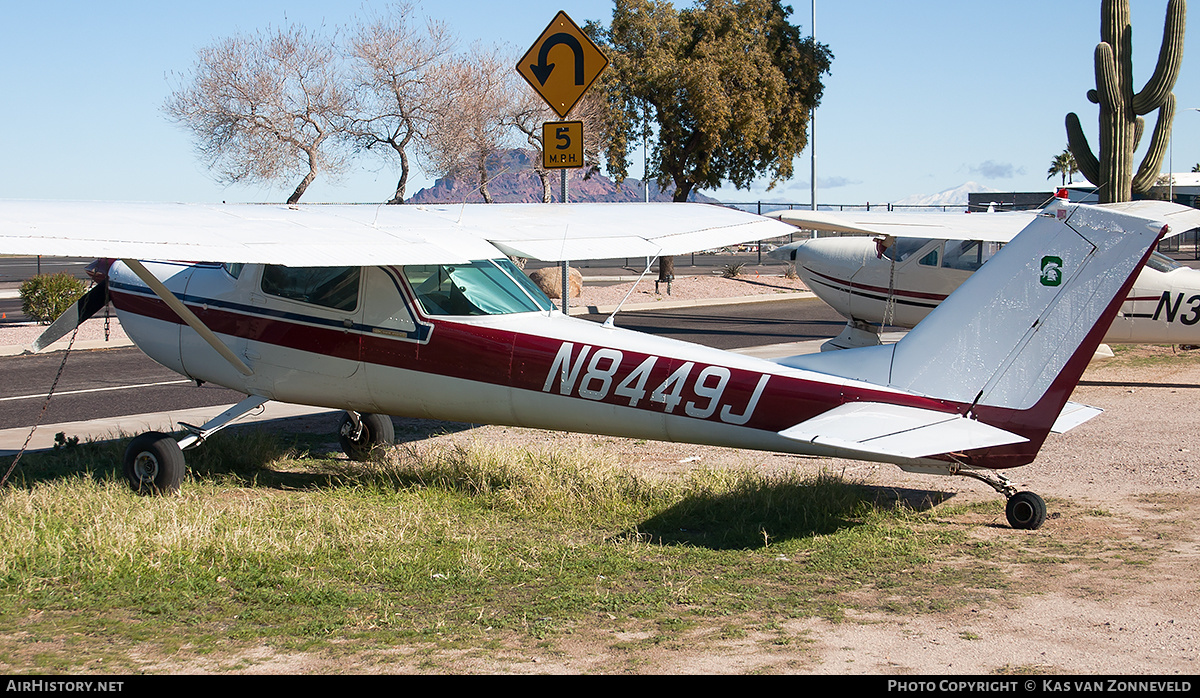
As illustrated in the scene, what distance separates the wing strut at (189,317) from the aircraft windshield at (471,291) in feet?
5.72

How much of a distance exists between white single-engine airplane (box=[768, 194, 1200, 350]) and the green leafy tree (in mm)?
14013

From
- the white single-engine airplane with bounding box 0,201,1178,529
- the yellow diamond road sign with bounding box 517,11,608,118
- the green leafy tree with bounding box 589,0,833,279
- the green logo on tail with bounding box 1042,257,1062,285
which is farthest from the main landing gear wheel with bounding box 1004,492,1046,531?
the green leafy tree with bounding box 589,0,833,279

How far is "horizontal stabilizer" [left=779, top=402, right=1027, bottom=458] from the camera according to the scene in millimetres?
6086

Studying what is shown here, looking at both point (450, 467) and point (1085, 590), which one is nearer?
point (1085, 590)

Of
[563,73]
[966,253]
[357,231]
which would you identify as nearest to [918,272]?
[966,253]

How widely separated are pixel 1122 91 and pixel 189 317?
26814 mm

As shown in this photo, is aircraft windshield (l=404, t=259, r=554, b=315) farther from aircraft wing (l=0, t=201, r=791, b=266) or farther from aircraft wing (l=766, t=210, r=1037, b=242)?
aircraft wing (l=766, t=210, r=1037, b=242)

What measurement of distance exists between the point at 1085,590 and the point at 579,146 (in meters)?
7.68

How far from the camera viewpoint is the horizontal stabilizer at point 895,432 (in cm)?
609

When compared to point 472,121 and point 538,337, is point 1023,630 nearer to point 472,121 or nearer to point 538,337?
point 538,337

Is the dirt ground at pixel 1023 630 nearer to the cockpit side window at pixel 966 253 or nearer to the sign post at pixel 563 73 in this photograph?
Answer: the sign post at pixel 563 73
